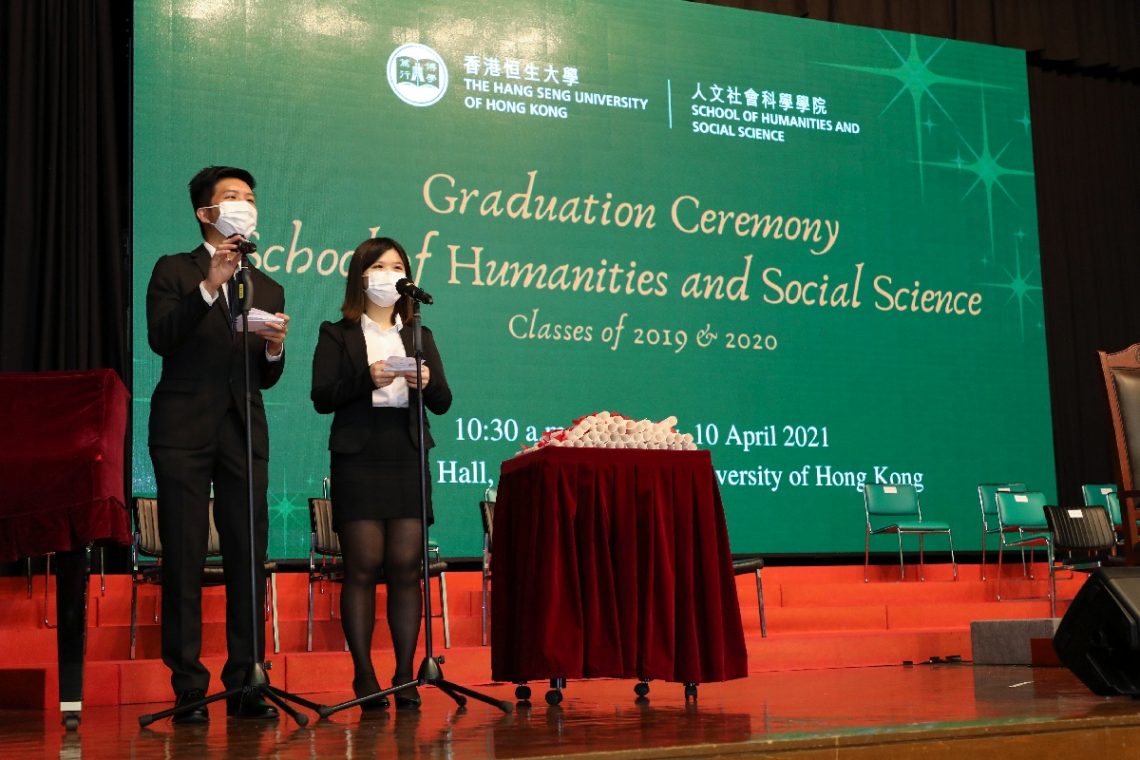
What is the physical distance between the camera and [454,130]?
289 inches

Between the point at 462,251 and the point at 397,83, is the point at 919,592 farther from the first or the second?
the point at 397,83

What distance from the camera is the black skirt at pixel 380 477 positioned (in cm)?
346

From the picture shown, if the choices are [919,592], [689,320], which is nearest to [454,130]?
[689,320]

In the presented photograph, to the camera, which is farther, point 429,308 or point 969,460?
point 969,460

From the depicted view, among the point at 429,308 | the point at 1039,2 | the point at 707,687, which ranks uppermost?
the point at 1039,2

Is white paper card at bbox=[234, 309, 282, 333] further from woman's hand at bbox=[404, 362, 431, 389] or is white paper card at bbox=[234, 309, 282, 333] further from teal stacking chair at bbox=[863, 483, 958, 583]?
teal stacking chair at bbox=[863, 483, 958, 583]

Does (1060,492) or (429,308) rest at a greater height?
(429,308)

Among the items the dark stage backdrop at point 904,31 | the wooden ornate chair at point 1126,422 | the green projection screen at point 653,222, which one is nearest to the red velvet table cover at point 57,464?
the wooden ornate chair at point 1126,422

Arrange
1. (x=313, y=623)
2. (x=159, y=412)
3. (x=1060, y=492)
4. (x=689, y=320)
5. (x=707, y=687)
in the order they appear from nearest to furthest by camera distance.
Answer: (x=159, y=412), (x=707, y=687), (x=313, y=623), (x=689, y=320), (x=1060, y=492)

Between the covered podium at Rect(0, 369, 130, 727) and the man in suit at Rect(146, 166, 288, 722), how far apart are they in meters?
0.25

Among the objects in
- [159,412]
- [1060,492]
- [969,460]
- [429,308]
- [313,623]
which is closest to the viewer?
[159,412]

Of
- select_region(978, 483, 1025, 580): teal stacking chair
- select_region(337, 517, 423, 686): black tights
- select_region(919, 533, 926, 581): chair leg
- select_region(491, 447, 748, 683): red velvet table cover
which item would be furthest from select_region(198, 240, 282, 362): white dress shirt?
select_region(978, 483, 1025, 580): teal stacking chair

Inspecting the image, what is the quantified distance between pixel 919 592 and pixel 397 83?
163 inches

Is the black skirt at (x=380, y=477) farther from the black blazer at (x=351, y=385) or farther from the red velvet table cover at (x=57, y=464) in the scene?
the red velvet table cover at (x=57, y=464)
